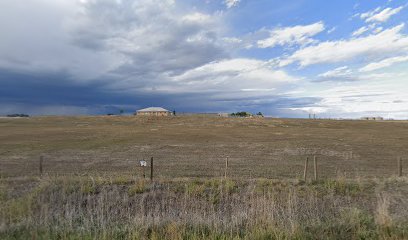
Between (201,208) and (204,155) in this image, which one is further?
(204,155)

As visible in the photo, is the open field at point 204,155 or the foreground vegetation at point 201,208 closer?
the foreground vegetation at point 201,208

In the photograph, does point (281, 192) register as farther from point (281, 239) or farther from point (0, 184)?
point (0, 184)

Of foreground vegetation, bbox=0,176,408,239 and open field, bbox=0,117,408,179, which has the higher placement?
foreground vegetation, bbox=0,176,408,239

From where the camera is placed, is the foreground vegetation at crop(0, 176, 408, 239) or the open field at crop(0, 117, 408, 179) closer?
the foreground vegetation at crop(0, 176, 408, 239)

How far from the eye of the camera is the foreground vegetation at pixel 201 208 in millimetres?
8258

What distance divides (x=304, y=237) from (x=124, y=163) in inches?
945

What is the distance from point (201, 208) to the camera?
14.3 metres

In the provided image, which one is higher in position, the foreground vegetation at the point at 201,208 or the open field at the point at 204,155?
the foreground vegetation at the point at 201,208

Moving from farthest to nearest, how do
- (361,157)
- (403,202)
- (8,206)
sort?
(361,157) < (403,202) < (8,206)

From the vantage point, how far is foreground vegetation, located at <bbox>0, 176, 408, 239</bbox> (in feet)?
27.1

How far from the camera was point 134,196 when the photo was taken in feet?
51.9

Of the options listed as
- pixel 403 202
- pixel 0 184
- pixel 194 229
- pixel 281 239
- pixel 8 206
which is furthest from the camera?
pixel 0 184

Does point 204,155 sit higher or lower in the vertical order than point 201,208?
lower

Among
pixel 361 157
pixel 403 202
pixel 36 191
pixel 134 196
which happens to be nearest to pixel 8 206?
pixel 36 191
